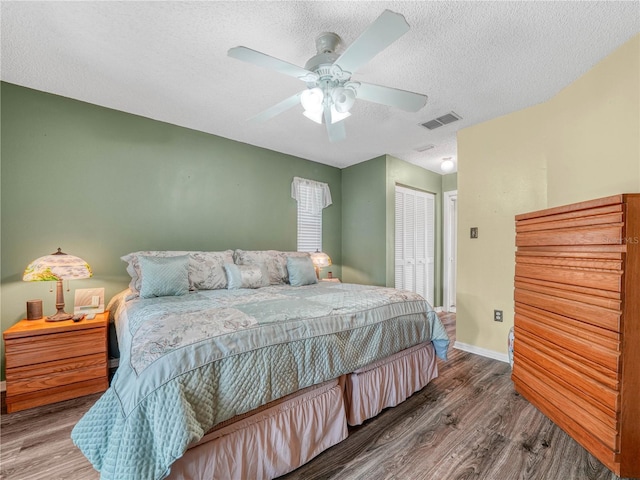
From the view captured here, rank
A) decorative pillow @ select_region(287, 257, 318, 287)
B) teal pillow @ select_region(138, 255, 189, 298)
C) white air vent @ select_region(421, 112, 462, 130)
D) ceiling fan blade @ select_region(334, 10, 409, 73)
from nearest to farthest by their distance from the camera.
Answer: ceiling fan blade @ select_region(334, 10, 409, 73) → teal pillow @ select_region(138, 255, 189, 298) → white air vent @ select_region(421, 112, 462, 130) → decorative pillow @ select_region(287, 257, 318, 287)

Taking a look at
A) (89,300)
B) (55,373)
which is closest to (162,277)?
(89,300)

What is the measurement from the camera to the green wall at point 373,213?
166 inches

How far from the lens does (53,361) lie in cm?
213

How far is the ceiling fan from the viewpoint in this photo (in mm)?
1491

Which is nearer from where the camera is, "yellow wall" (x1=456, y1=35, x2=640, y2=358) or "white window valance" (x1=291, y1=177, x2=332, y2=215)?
"yellow wall" (x1=456, y1=35, x2=640, y2=358)

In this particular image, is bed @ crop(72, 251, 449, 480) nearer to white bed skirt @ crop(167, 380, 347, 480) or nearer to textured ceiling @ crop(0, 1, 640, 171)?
white bed skirt @ crop(167, 380, 347, 480)

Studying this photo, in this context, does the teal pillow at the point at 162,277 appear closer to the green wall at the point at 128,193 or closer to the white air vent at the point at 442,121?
the green wall at the point at 128,193

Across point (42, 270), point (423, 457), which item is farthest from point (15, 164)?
point (423, 457)

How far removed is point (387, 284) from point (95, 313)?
3.43m

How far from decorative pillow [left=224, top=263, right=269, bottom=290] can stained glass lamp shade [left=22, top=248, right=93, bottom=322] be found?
3.74 ft

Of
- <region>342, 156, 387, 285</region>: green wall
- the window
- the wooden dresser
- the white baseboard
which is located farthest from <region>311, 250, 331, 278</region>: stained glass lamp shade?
the wooden dresser

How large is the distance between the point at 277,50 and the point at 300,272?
2080mm

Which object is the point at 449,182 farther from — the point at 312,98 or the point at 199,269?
the point at 199,269

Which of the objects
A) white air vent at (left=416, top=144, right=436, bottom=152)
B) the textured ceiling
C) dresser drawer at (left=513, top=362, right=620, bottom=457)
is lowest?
dresser drawer at (left=513, top=362, right=620, bottom=457)
